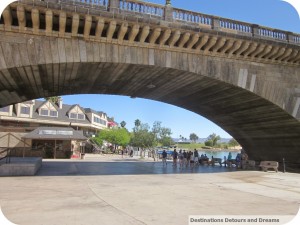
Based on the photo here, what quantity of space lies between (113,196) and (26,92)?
1205cm

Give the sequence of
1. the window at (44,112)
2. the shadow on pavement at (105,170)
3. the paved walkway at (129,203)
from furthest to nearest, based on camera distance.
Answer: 1. the window at (44,112)
2. the shadow on pavement at (105,170)
3. the paved walkway at (129,203)

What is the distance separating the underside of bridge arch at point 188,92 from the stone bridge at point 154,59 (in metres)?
0.07

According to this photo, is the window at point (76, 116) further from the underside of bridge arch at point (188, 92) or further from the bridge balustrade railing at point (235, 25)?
the bridge balustrade railing at point (235, 25)

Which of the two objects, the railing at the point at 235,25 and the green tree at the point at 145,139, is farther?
the green tree at the point at 145,139

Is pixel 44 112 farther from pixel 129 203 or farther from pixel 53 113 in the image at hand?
pixel 129 203

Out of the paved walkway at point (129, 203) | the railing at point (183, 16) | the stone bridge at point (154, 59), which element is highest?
the railing at point (183, 16)

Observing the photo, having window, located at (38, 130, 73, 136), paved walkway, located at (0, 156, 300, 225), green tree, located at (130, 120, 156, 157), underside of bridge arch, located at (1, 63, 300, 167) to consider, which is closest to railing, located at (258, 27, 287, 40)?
underside of bridge arch, located at (1, 63, 300, 167)

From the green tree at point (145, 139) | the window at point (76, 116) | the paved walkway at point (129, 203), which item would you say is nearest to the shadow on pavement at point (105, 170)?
the paved walkway at point (129, 203)

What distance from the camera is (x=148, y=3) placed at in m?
15.9

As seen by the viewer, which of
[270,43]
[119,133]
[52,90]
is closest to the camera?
[270,43]

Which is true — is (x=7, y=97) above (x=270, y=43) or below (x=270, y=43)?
below

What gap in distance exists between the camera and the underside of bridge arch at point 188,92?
16219mm

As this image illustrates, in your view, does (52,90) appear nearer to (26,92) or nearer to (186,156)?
(26,92)

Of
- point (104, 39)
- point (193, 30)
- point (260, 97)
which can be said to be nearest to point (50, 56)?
point (104, 39)
